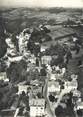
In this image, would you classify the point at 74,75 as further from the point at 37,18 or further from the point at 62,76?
the point at 37,18

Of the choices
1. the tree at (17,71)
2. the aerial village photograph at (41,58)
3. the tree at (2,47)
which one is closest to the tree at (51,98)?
the aerial village photograph at (41,58)

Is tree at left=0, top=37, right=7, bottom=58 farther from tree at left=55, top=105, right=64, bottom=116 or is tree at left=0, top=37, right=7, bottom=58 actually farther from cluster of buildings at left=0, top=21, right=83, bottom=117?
tree at left=55, top=105, right=64, bottom=116

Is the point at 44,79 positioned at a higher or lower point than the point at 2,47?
lower

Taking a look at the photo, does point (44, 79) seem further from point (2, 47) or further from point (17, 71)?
point (2, 47)

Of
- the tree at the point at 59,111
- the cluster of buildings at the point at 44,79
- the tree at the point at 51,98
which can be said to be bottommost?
the tree at the point at 59,111

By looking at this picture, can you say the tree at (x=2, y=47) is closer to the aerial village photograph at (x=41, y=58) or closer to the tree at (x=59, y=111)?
the aerial village photograph at (x=41, y=58)

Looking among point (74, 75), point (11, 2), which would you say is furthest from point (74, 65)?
point (11, 2)

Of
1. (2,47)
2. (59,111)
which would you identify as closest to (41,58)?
(2,47)

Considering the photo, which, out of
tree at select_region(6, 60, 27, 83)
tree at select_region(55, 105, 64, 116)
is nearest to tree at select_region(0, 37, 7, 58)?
tree at select_region(6, 60, 27, 83)
